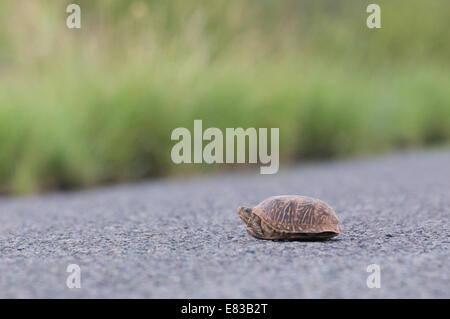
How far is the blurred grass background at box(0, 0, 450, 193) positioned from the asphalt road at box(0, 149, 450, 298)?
124 cm

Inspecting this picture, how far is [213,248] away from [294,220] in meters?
0.36

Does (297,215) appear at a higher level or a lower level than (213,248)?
higher

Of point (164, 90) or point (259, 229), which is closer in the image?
point (259, 229)

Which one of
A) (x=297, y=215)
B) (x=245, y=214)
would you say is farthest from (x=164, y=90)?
(x=297, y=215)

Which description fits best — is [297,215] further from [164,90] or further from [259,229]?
[164,90]

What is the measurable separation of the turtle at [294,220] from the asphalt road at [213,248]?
0.06 m

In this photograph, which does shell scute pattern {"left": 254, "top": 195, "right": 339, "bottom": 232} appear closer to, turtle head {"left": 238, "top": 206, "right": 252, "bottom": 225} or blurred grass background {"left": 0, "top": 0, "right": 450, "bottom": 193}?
turtle head {"left": 238, "top": 206, "right": 252, "bottom": 225}

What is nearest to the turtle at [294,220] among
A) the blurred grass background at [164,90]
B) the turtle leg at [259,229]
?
the turtle leg at [259,229]

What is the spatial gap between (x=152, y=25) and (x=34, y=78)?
150 cm

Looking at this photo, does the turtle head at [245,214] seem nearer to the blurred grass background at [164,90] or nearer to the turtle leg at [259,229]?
the turtle leg at [259,229]

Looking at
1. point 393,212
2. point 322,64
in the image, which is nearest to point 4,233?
point 393,212

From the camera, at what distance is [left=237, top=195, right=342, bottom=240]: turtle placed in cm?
314

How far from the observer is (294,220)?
3.15 metres
